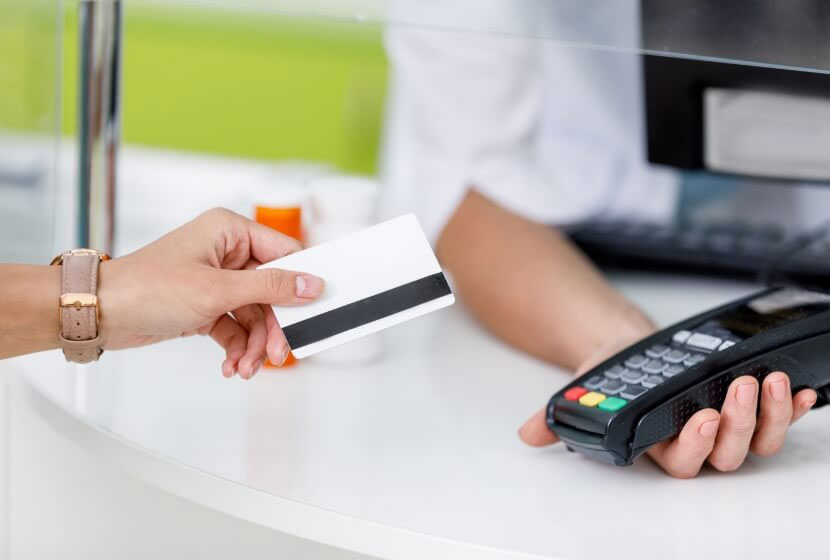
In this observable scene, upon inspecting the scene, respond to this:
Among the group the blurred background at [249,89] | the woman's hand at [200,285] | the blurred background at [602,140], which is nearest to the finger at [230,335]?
the woman's hand at [200,285]

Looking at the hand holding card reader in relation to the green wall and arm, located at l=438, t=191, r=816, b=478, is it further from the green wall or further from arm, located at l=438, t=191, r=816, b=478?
the green wall

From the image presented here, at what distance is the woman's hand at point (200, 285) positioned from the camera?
544 mm

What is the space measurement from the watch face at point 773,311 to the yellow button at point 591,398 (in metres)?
0.09

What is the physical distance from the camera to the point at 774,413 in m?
0.58

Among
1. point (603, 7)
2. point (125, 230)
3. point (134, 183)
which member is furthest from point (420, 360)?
point (134, 183)

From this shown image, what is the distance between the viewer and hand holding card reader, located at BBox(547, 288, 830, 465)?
563 millimetres

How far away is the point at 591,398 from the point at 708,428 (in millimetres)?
61

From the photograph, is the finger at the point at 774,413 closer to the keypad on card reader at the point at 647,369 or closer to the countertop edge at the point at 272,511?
the keypad on card reader at the point at 647,369

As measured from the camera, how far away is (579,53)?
109cm

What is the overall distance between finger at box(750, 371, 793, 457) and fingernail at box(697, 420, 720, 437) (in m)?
0.03

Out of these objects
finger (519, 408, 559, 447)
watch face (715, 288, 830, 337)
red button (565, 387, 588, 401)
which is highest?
watch face (715, 288, 830, 337)

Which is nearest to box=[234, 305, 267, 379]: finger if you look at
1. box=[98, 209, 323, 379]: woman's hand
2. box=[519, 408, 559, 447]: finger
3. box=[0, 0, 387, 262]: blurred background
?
box=[98, 209, 323, 379]: woman's hand

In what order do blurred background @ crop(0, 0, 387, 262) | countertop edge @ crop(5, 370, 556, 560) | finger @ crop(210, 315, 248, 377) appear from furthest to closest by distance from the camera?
blurred background @ crop(0, 0, 387, 262), finger @ crop(210, 315, 248, 377), countertop edge @ crop(5, 370, 556, 560)

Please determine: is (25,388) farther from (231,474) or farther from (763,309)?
(763,309)
